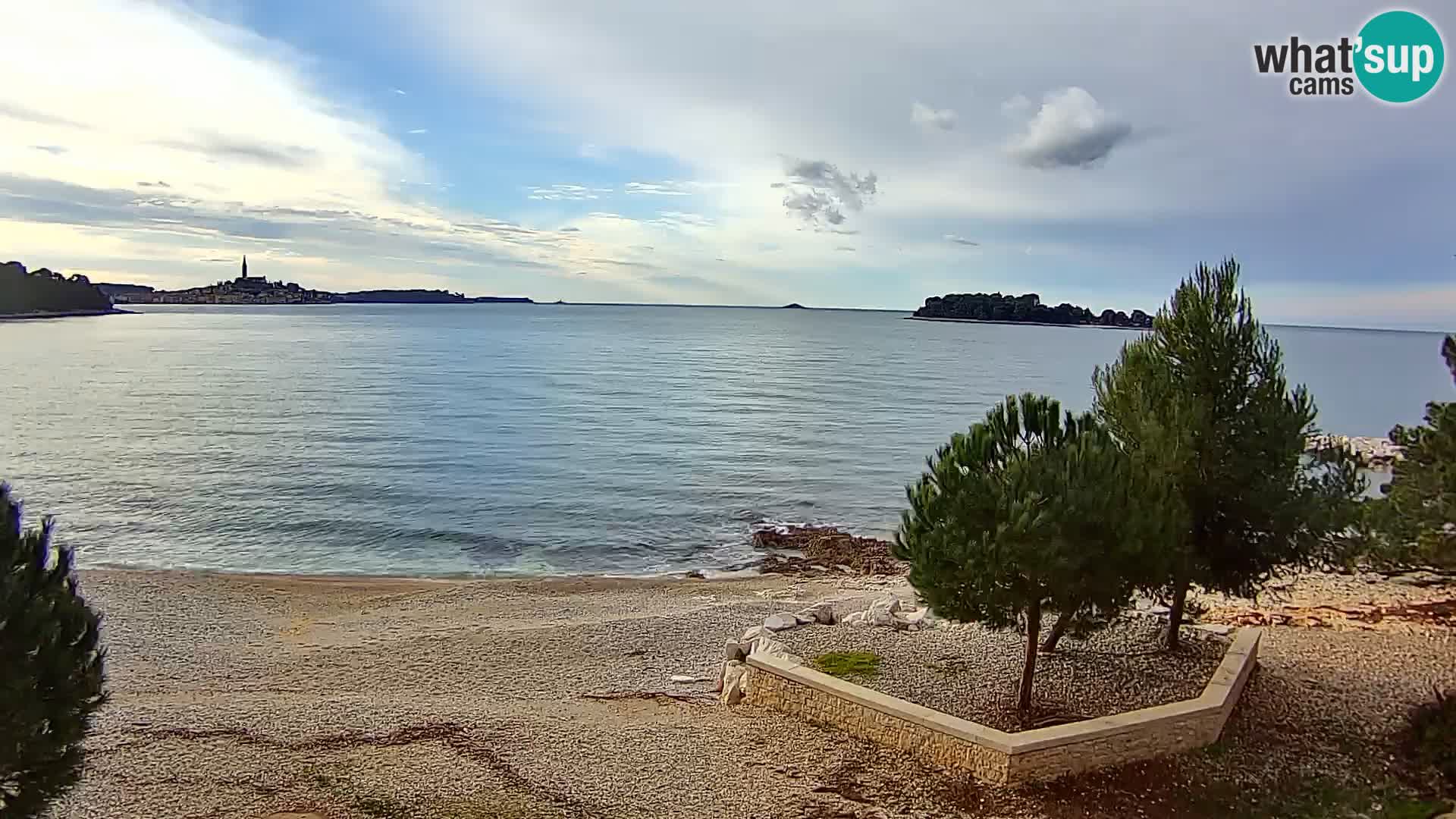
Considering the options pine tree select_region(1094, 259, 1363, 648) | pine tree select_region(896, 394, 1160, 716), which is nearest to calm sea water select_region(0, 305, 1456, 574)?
pine tree select_region(1094, 259, 1363, 648)

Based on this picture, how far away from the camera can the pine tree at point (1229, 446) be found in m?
9.16

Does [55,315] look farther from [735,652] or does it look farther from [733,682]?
[733,682]

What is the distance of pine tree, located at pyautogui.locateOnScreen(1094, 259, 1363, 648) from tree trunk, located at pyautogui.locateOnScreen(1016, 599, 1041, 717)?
186 cm

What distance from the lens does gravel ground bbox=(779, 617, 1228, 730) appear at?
8578mm

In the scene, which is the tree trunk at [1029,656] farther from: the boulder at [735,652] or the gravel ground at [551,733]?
the boulder at [735,652]

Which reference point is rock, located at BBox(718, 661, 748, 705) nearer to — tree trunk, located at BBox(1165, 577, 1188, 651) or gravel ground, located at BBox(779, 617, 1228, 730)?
gravel ground, located at BBox(779, 617, 1228, 730)

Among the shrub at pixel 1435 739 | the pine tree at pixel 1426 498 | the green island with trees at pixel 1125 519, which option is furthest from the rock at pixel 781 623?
the pine tree at pixel 1426 498

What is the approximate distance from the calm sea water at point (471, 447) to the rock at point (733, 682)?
1074 cm

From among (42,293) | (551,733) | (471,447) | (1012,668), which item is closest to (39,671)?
(551,733)

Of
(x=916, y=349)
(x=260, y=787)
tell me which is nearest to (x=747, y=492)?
(x=260, y=787)

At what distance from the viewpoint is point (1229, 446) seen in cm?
925

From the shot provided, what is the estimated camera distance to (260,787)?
297 inches

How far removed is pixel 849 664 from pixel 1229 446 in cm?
455

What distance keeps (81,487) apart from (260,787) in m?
25.7
